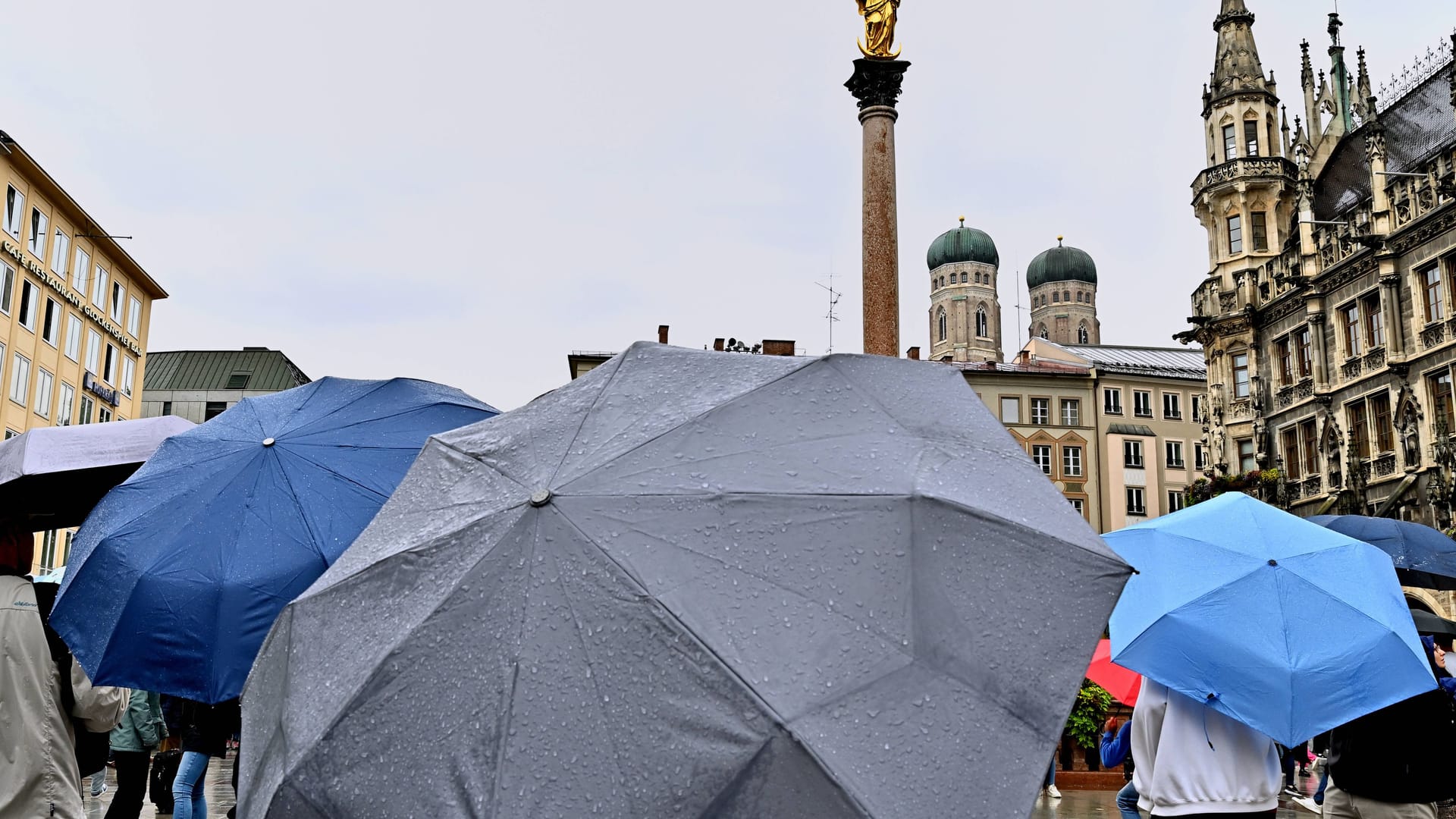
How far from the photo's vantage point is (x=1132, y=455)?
65.3 meters

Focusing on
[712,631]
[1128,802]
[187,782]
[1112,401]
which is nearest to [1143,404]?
[1112,401]

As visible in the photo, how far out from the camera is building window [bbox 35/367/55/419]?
2021 inches

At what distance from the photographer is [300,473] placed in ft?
19.0

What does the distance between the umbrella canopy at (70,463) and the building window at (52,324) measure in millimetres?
50492

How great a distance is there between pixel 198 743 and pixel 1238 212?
44.1 m

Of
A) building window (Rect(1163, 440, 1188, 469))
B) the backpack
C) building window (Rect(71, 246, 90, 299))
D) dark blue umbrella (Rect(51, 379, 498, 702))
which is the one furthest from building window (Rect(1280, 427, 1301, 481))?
building window (Rect(71, 246, 90, 299))

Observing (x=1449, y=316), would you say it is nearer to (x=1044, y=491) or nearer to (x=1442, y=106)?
(x=1442, y=106)

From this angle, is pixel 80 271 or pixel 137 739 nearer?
pixel 137 739

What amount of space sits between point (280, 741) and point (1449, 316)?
36527 mm

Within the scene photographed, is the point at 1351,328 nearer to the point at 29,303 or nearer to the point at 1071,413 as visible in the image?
the point at 1071,413

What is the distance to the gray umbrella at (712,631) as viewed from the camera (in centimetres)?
297

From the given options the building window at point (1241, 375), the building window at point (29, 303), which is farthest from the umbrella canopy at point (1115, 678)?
the building window at point (29, 303)

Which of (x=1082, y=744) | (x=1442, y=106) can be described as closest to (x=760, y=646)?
(x=1082, y=744)

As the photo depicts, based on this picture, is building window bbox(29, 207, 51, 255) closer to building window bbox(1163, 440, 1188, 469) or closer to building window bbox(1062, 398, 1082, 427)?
building window bbox(1062, 398, 1082, 427)
